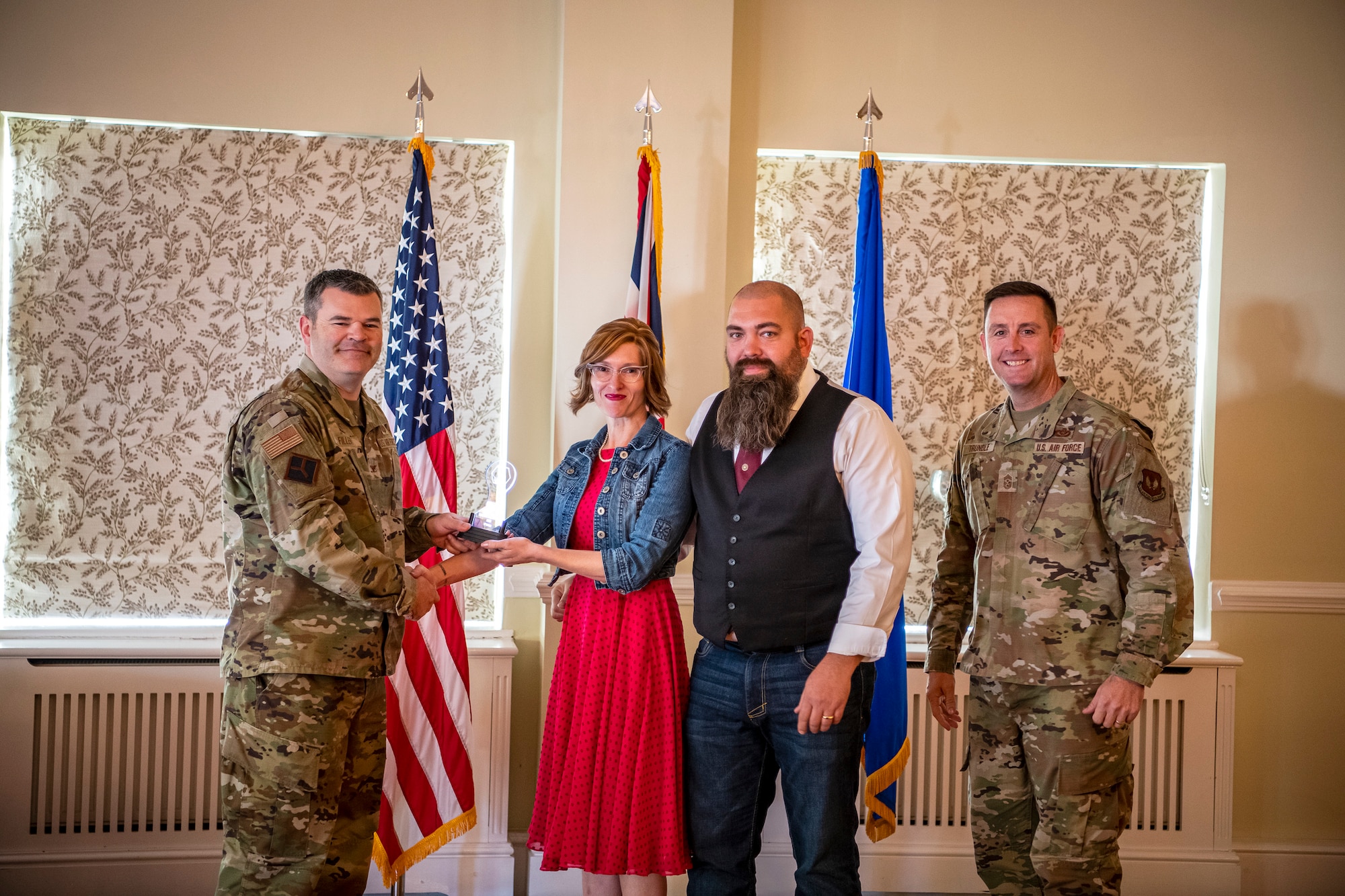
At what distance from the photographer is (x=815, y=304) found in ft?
12.1

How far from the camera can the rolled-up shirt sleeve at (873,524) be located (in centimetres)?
209

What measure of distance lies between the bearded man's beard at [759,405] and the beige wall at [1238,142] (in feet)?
4.69

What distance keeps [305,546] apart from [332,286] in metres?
0.66

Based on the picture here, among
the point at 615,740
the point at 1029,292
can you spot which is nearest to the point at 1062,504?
the point at 1029,292

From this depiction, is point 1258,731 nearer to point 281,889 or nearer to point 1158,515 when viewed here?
point 1158,515

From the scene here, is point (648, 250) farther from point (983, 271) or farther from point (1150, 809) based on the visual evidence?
point (1150, 809)

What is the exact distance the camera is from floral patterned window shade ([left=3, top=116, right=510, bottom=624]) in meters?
3.40

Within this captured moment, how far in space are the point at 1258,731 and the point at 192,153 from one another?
15.2ft

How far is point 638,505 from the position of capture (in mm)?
2410

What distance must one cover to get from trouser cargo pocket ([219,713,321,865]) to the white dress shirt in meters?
1.27

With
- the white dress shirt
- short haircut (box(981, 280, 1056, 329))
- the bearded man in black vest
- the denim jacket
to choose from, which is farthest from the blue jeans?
short haircut (box(981, 280, 1056, 329))

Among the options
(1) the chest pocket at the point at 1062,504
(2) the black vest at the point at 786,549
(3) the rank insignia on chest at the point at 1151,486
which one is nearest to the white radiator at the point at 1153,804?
(1) the chest pocket at the point at 1062,504

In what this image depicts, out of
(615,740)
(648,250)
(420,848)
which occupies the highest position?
(648,250)

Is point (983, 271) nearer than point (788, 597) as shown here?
No
